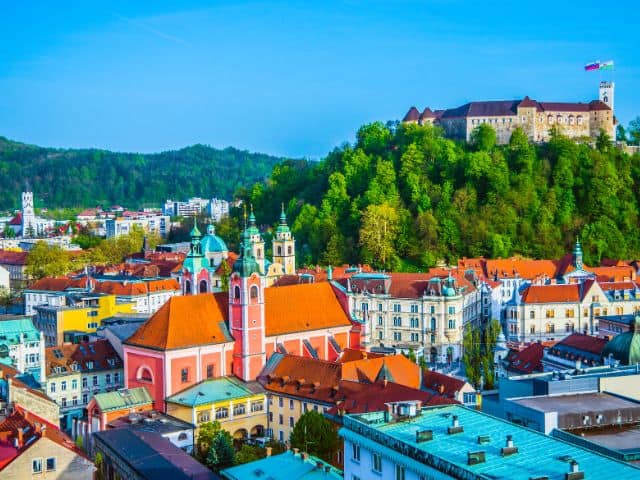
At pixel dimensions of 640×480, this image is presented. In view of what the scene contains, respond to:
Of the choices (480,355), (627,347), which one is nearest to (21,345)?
(480,355)

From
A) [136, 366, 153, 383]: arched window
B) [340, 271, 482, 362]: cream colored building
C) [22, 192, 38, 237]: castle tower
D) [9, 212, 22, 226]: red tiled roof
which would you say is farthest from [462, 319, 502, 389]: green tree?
[9, 212, 22, 226]: red tiled roof

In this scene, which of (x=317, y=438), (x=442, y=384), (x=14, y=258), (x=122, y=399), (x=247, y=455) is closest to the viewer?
(x=317, y=438)

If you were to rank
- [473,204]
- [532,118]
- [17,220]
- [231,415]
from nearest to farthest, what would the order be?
[231,415], [473,204], [532,118], [17,220]

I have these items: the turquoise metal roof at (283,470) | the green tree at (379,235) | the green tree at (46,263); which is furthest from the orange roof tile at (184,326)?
the green tree at (46,263)

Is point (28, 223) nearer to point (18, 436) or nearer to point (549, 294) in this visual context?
point (549, 294)

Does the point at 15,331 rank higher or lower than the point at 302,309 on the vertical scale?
lower

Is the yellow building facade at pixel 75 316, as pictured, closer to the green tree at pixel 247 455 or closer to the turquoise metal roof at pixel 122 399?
the turquoise metal roof at pixel 122 399

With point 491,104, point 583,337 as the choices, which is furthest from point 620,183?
point 583,337
